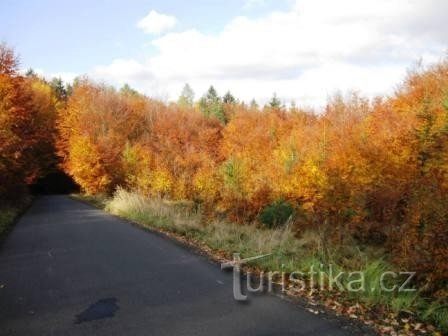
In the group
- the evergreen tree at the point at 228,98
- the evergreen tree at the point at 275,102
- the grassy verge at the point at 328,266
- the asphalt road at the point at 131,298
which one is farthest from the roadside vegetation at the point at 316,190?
the evergreen tree at the point at 228,98

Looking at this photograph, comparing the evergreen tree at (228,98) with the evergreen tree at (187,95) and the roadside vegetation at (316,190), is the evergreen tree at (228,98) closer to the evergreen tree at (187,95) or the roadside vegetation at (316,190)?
the evergreen tree at (187,95)

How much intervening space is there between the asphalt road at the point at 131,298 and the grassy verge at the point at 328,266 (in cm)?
69

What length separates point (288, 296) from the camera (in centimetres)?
747

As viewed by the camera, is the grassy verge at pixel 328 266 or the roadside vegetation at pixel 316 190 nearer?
the grassy verge at pixel 328 266

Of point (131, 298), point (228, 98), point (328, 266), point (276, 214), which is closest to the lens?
point (131, 298)

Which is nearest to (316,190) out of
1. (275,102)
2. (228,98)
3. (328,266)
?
(328,266)

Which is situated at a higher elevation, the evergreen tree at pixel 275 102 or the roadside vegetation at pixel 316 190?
the evergreen tree at pixel 275 102

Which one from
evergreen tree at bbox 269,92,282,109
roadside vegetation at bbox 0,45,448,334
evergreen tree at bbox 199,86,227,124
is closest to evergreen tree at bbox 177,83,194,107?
evergreen tree at bbox 199,86,227,124

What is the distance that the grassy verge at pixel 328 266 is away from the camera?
645 cm

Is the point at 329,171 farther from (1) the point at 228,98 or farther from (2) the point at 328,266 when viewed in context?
(1) the point at 228,98

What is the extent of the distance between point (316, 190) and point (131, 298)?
13385mm

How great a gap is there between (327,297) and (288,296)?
2.19ft

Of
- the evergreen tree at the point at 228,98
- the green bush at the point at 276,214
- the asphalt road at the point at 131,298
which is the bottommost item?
the asphalt road at the point at 131,298

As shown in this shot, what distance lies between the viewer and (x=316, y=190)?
19344mm
